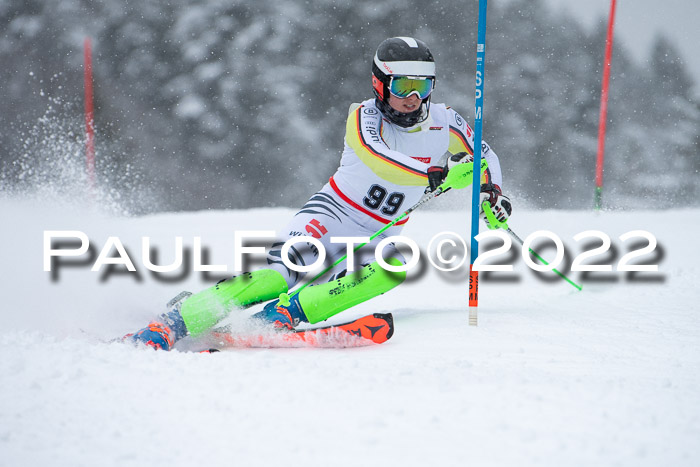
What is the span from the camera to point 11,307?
358 cm

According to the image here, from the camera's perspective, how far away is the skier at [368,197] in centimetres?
334

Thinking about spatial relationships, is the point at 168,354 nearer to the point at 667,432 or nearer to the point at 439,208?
the point at 667,432

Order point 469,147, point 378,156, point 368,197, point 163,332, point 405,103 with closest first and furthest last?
point 163,332 < point 378,156 < point 405,103 < point 368,197 < point 469,147

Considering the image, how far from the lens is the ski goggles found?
371cm

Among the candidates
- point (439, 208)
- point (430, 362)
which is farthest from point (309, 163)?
point (430, 362)

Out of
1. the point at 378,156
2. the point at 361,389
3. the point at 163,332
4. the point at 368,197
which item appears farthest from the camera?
the point at 368,197

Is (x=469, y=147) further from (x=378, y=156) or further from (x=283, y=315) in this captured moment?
(x=283, y=315)

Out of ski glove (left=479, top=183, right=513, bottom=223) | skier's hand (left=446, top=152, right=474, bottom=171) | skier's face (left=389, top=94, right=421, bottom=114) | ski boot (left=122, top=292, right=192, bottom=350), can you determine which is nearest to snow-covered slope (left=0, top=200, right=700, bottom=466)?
ski boot (left=122, top=292, right=192, bottom=350)

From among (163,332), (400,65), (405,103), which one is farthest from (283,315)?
(400,65)

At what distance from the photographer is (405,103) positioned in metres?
3.80

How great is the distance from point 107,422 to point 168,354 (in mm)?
715

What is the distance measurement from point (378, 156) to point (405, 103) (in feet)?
1.36

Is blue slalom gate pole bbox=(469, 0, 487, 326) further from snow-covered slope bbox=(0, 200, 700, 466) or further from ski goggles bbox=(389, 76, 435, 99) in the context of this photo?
ski goggles bbox=(389, 76, 435, 99)

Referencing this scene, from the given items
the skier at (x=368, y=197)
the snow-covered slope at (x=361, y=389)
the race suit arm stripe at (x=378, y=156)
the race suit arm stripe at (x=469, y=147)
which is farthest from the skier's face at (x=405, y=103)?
the snow-covered slope at (x=361, y=389)
